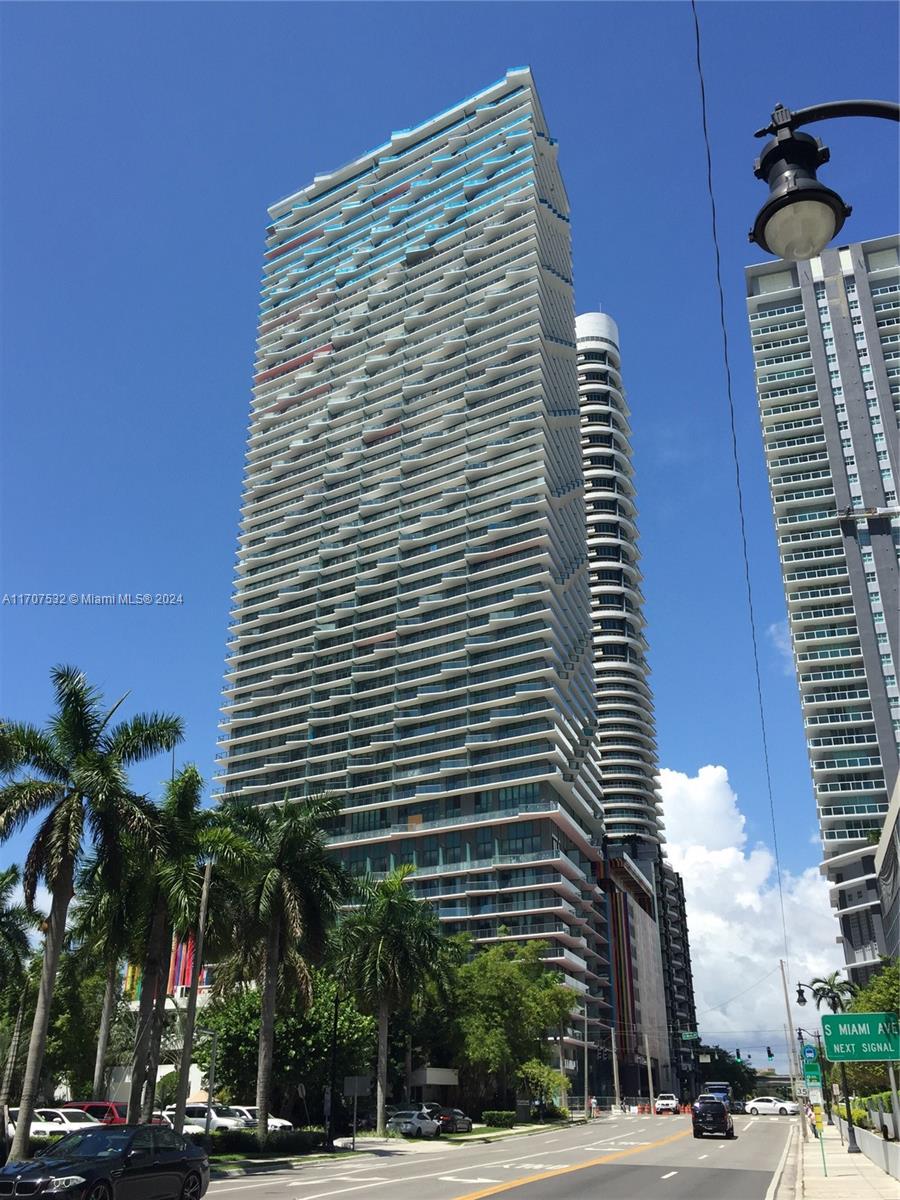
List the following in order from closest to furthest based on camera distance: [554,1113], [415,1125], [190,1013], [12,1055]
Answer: [190,1013]
[12,1055]
[415,1125]
[554,1113]

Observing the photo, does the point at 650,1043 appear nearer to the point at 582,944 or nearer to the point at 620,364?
the point at 582,944

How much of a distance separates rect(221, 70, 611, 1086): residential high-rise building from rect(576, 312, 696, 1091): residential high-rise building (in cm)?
2920

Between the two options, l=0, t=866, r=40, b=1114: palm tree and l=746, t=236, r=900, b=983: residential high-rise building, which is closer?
l=0, t=866, r=40, b=1114: palm tree

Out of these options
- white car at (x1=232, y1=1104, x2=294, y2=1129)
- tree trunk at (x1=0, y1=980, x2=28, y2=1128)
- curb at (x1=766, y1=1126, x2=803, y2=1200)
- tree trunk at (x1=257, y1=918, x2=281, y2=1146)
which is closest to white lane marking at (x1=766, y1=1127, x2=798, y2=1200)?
curb at (x1=766, y1=1126, x2=803, y2=1200)

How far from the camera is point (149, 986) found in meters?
33.8

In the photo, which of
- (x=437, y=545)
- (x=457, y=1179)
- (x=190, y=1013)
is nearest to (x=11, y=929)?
(x=190, y=1013)

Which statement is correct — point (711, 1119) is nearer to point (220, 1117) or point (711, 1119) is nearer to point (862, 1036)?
point (220, 1117)

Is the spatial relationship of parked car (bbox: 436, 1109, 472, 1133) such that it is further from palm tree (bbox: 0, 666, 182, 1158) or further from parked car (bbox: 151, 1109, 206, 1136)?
palm tree (bbox: 0, 666, 182, 1158)

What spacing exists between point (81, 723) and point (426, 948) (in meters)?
28.3

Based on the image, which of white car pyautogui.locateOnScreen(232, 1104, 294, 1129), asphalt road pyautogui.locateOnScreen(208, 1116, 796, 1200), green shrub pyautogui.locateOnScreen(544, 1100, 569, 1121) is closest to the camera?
asphalt road pyautogui.locateOnScreen(208, 1116, 796, 1200)

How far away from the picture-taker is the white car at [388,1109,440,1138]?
1893 inches

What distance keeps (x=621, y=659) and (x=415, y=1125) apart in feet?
406

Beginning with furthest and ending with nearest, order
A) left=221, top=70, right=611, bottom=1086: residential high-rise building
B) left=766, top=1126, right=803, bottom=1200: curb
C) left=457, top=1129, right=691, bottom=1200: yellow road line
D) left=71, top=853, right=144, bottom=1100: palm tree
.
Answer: left=221, top=70, right=611, bottom=1086: residential high-rise building
left=71, top=853, right=144, bottom=1100: palm tree
left=766, top=1126, right=803, bottom=1200: curb
left=457, top=1129, right=691, bottom=1200: yellow road line

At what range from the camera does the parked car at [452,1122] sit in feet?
168
